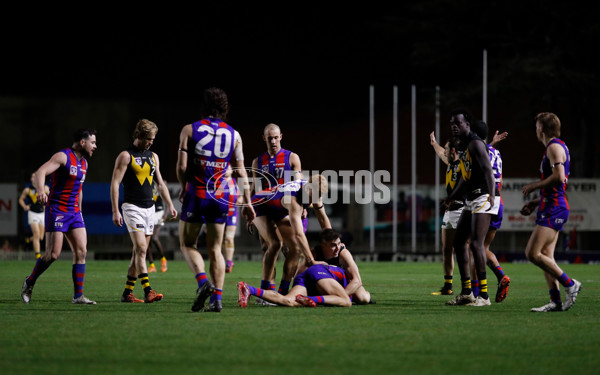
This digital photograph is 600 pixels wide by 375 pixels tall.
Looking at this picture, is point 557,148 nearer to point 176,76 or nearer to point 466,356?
point 466,356

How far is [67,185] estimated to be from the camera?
11430mm

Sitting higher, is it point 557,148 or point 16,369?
point 557,148

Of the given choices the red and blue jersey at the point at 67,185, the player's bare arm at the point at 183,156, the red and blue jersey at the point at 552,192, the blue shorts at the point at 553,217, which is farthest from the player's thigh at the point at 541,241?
the red and blue jersey at the point at 67,185

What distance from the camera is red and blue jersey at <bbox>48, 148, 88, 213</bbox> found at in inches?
446

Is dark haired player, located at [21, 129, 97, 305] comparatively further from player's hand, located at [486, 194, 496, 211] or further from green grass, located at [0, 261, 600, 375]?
player's hand, located at [486, 194, 496, 211]

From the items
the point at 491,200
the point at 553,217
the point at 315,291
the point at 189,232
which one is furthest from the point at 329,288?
the point at 553,217

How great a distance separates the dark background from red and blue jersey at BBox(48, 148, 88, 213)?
902 inches

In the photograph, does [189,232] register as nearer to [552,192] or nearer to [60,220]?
[60,220]

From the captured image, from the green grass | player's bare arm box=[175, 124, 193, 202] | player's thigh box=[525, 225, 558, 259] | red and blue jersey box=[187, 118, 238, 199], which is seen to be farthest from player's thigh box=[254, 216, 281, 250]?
player's thigh box=[525, 225, 558, 259]

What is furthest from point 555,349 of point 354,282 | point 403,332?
point 354,282

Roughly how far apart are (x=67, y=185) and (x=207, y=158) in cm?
257

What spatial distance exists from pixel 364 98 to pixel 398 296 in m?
29.1

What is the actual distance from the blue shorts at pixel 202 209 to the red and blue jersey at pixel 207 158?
0.19 ft

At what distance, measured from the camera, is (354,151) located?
1570 inches
